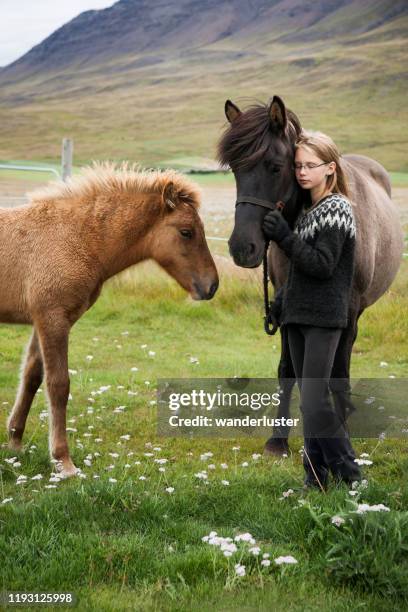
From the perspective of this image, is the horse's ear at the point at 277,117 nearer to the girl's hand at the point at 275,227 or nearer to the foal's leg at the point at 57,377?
the girl's hand at the point at 275,227

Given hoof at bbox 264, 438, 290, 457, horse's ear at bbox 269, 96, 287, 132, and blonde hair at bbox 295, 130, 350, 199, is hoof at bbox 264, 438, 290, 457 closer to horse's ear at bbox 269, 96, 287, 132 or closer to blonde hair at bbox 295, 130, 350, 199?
blonde hair at bbox 295, 130, 350, 199

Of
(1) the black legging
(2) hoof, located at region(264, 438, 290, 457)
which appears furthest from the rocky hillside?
(1) the black legging

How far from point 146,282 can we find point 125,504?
23.0ft

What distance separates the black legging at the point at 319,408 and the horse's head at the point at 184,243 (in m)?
0.94

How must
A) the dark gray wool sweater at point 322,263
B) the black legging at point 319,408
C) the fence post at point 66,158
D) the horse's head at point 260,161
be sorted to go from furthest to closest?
the fence post at point 66,158 < the horse's head at point 260,161 < the black legging at point 319,408 < the dark gray wool sweater at point 322,263

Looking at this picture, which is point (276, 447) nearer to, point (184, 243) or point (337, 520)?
point (184, 243)

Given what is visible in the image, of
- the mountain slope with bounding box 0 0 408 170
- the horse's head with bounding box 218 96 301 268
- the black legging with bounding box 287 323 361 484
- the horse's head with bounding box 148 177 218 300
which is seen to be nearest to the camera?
the black legging with bounding box 287 323 361 484

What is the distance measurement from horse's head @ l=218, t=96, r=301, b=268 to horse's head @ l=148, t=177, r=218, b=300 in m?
0.49

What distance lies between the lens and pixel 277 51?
422 feet

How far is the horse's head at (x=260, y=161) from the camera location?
4.31 metres

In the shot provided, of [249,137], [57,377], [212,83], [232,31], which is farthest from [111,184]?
[232,31]

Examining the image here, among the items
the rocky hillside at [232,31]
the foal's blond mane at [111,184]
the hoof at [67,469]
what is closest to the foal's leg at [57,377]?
the hoof at [67,469]

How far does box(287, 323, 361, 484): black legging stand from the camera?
160 inches

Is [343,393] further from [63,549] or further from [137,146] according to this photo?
[137,146]
